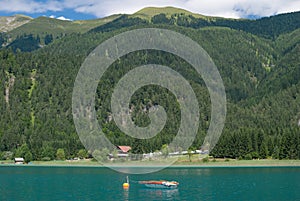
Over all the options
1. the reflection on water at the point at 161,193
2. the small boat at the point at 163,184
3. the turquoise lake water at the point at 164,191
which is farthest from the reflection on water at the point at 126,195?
the small boat at the point at 163,184

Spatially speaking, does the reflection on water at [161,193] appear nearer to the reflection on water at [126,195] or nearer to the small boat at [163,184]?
the small boat at [163,184]

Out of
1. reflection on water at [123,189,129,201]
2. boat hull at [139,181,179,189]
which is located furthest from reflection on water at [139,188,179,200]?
reflection on water at [123,189,129,201]

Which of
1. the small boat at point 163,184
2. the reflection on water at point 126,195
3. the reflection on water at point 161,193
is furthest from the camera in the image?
the small boat at point 163,184

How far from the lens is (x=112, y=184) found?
133500 mm

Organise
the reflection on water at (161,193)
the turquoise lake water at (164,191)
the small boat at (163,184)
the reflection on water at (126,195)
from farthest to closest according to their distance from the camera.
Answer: the small boat at (163,184) < the reflection on water at (161,193) < the turquoise lake water at (164,191) < the reflection on water at (126,195)

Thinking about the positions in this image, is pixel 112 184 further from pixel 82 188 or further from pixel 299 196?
pixel 299 196

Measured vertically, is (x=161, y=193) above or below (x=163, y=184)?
below

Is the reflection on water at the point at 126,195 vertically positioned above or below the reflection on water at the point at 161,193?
above

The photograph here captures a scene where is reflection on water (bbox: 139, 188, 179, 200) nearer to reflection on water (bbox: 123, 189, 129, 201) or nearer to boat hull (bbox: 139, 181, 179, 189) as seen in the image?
boat hull (bbox: 139, 181, 179, 189)

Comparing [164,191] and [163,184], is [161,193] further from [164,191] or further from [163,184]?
[163,184]

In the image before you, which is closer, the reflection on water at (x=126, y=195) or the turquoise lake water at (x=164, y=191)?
the reflection on water at (x=126, y=195)

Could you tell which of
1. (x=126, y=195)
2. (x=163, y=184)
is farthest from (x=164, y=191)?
(x=126, y=195)

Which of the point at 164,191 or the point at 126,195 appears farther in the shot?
the point at 164,191

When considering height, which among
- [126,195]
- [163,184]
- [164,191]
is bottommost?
[164,191]
